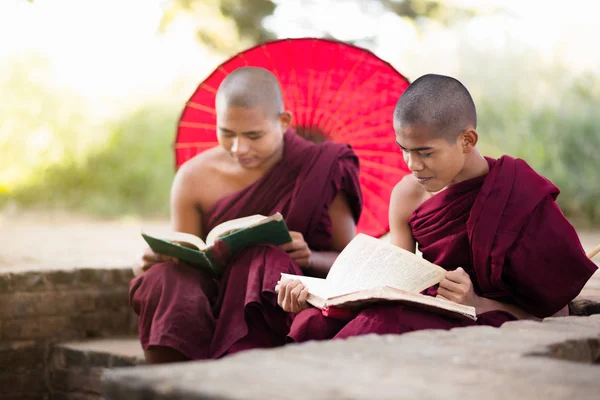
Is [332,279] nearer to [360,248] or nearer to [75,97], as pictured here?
[360,248]

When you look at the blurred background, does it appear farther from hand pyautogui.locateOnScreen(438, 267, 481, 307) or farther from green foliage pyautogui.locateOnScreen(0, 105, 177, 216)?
hand pyautogui.locateOnScreen(438, 267, 481, 307)

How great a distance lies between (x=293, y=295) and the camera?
2641 mm

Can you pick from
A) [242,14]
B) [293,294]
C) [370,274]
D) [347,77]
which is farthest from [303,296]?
[242,14]

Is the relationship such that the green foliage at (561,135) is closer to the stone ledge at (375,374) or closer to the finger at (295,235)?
the finger at (295,235)

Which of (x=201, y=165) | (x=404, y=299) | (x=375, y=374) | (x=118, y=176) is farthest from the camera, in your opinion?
(x=118, y=176)

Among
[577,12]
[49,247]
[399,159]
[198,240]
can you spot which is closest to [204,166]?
[198,240]

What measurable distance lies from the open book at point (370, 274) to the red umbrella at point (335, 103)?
1107 millimetres

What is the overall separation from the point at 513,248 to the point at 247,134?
1136 mm

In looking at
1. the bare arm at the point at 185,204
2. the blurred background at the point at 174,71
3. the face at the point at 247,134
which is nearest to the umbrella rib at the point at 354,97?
the face at the point at 247,134

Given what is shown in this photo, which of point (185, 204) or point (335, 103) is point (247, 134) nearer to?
point (185, 204)

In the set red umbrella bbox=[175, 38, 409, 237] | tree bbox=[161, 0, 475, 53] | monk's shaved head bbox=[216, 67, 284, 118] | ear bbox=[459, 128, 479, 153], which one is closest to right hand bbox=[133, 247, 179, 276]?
monk's shaved head bbox=[216, 67, 284, 118]

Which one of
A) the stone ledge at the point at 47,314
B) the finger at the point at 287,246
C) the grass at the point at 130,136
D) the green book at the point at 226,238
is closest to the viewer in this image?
the green book at the point at 226,238

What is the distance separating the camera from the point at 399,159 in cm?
370

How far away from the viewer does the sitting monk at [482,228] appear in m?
2.62
